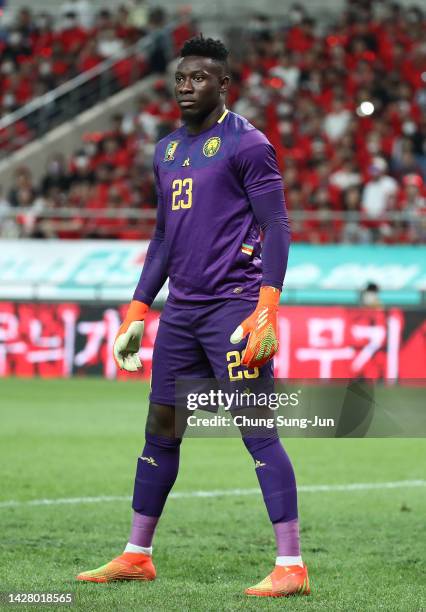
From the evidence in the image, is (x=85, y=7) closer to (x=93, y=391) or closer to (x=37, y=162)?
(x=37, y=162)

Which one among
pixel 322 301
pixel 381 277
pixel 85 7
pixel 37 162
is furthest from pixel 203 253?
pixel 85 7

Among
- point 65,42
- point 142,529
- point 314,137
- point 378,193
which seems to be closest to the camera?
point 142,529

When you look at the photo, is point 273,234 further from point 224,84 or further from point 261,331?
point 224,84

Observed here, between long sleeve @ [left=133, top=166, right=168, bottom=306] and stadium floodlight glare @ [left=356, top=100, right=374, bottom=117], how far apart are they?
52.7ft

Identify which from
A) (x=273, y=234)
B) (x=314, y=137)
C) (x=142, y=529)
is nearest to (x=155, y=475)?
(x=142, y=529)

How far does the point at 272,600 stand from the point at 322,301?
12.1m

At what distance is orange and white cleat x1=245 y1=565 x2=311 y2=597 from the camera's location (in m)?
5.04

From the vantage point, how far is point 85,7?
2620cm

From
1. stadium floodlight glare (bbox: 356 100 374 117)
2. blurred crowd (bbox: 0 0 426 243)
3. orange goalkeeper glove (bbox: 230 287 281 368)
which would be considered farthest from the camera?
stadium floodlight glare (bbox: 356 100 374 117)

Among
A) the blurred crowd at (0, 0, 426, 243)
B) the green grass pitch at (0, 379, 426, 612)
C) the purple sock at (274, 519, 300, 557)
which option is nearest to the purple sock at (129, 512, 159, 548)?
the green grass pitch at (0, 379, 426, 612)

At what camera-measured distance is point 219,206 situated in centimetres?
520

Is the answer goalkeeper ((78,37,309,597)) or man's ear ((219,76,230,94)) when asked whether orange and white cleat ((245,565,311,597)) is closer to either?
goalkeeper ((78,37,309,597))

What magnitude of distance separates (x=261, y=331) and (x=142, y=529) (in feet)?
3.62

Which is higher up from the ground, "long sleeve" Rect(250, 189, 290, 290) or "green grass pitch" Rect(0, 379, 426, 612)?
"long sleeve" Rect(250, 189, 290, 290)
